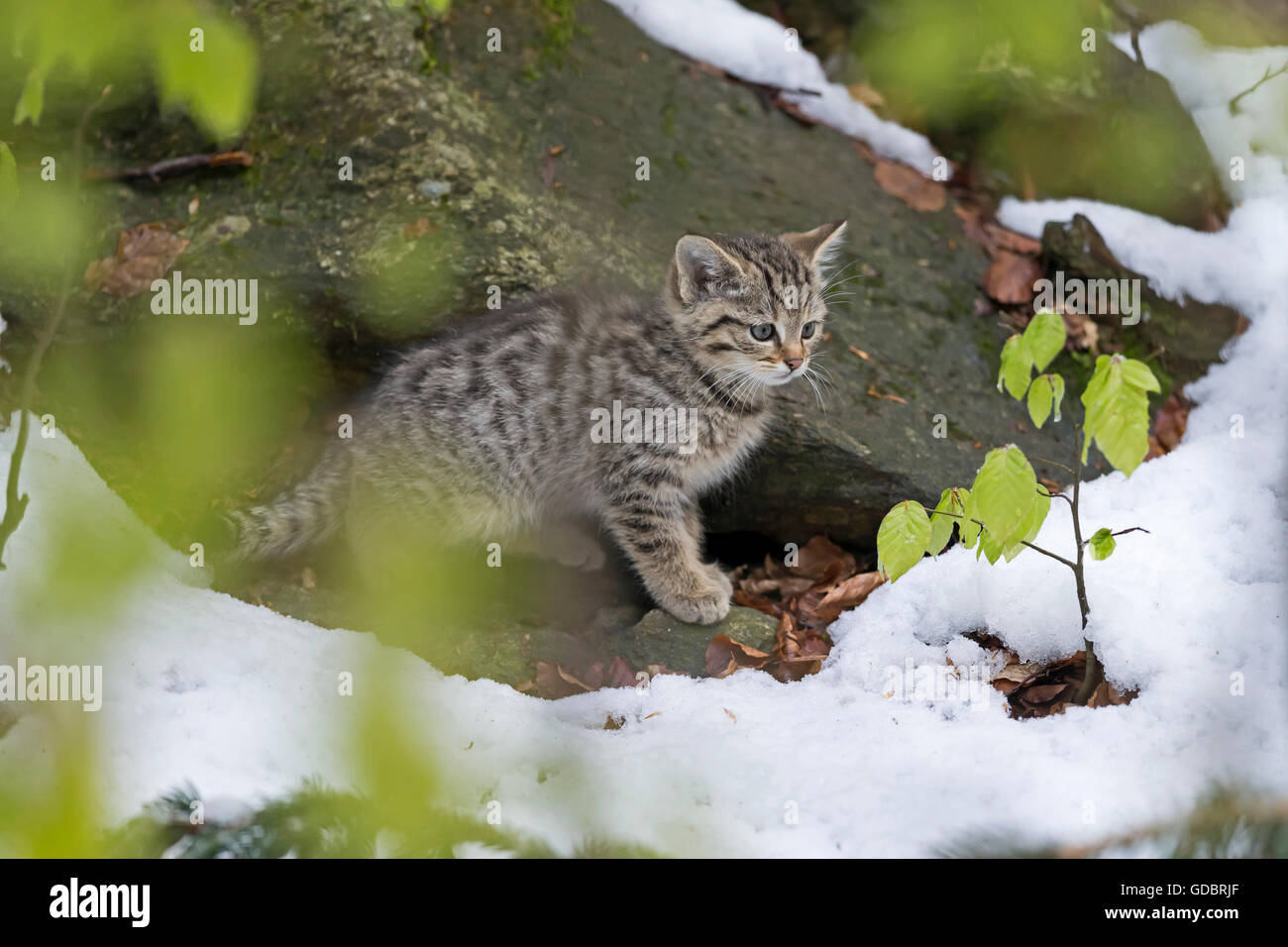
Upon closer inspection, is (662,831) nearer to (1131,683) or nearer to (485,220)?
(1131,683)

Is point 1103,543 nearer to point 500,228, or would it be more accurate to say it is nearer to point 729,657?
point 729,657

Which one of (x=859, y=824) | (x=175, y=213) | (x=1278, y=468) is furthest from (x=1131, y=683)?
(x=175, y=213)

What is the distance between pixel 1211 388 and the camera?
508 centimetres

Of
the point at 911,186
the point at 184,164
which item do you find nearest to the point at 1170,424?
the point at 911,186

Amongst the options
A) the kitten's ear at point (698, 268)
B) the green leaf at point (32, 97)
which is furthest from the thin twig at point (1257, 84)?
the green leaf at point (32, 97)

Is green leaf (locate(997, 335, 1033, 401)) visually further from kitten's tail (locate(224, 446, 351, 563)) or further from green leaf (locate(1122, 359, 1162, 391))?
kitten's tail (locate(224, 446, 351, 563))

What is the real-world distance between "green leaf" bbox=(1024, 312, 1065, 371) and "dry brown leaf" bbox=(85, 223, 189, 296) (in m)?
3.71

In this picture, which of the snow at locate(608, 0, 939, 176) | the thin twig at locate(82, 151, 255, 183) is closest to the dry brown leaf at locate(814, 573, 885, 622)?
the snow at locate(608, 0, 939, 176)

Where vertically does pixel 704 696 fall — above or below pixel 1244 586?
below

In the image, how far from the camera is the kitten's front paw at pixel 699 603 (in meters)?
4.18

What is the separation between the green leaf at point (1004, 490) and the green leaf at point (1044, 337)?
0.89ft

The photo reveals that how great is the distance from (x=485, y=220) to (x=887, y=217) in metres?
2.30

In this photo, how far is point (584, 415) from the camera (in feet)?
14.4

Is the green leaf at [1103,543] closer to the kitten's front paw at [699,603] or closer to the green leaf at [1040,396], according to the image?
the green leaf at [1040,396]
